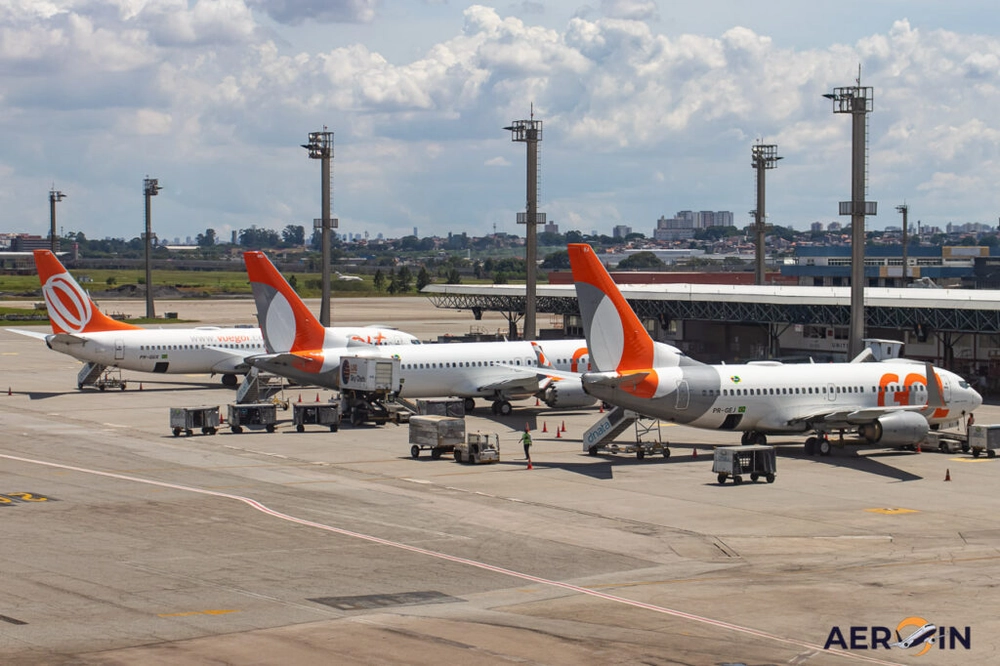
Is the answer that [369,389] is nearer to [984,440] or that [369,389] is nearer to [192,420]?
[192,420]

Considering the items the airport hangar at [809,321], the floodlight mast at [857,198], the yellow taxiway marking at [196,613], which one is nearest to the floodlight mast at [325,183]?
the airport hangar at [809,321]

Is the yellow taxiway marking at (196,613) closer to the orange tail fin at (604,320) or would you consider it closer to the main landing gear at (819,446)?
the orange tail fin at (604,320)

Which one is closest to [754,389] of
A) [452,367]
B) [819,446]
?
[819,446]

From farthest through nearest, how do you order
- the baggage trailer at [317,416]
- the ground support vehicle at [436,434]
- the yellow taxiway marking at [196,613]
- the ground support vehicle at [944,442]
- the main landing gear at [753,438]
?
the baggage trailer at [317,416], the ground support vehicle at [944,442], the main landing gear at [753,438], the ground support vehicle at [436,434], the yellow taxiway marking at [196,613]

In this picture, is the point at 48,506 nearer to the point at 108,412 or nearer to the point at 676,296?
the point at 108,412

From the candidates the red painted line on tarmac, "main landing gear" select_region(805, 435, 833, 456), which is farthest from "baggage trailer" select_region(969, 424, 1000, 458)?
the red painted line on tarmac

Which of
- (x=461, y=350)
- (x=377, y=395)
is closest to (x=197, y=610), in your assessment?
(x=377, y=395)

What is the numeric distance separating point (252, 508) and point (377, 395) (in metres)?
24.3

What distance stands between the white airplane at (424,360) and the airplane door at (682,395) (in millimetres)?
16175

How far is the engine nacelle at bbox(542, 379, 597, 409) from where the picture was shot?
2857 inches

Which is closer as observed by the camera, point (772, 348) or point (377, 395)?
point (377, 395)

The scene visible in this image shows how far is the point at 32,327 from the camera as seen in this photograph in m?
150

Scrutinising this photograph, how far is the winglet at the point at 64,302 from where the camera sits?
84375 mm

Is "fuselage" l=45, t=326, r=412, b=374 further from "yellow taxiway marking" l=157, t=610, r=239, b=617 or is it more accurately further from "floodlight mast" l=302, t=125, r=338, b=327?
"yellow taxiway marking" l=157, t=610, r=239, b=617
